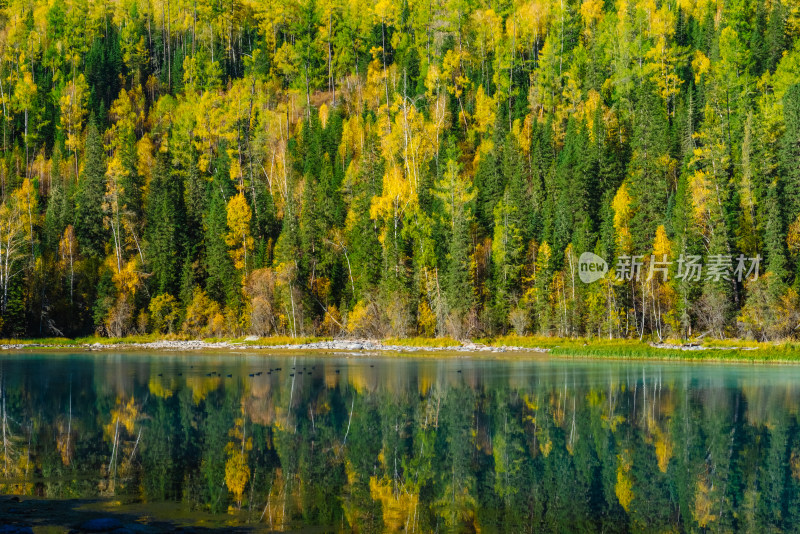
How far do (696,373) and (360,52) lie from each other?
242ft

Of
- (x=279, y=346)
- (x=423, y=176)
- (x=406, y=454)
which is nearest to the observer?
(x=406, y=454)

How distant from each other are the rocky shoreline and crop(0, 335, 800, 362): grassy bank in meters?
0.09

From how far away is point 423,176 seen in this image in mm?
77938

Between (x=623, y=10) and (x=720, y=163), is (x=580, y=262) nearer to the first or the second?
(x=720, y=163)

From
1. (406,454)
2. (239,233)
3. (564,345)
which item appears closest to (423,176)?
(239,233)

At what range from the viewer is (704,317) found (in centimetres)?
6072

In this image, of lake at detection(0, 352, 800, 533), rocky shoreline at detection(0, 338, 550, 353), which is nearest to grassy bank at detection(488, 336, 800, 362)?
rocky shoreline at detection(0, 338, 550, 353)

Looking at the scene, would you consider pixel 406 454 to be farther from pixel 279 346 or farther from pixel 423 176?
pixel 423 176

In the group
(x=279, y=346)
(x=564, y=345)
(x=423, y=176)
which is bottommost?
(x=279, y=346)

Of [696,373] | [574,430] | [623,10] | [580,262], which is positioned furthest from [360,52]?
[574,430]

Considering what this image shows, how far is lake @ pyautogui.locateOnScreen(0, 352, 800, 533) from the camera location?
14219 mm

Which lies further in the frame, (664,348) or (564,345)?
(564,345)

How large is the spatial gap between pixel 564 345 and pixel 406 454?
4270cm

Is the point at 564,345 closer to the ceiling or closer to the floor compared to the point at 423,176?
closer to the floor
